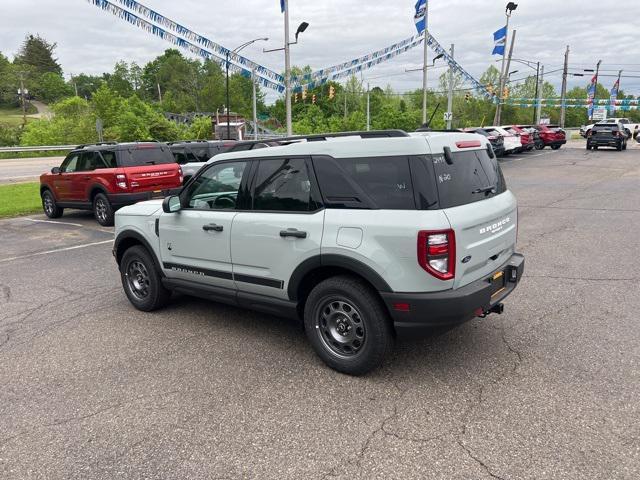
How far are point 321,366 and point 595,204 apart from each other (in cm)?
1038

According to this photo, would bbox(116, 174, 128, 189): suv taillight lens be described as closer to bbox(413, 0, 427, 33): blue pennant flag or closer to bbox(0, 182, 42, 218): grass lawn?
bbox(0, 182, 42, 218): grass lawn

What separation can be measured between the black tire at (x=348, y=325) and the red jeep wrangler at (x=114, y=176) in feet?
24.8

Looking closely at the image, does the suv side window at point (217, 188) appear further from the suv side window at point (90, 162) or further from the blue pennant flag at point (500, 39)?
the blue pennant flag at point (500, 39)

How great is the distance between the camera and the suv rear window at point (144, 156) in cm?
1090

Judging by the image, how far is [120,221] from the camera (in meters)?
5.52

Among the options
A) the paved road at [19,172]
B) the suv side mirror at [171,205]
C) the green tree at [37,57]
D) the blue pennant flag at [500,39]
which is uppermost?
the green tree at [37,57]

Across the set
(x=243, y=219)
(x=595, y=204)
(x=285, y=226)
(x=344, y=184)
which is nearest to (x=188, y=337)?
(x=243, y=219)

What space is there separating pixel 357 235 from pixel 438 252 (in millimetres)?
589

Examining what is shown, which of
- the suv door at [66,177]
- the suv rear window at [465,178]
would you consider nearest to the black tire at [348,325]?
the suv rear window at [465,178]

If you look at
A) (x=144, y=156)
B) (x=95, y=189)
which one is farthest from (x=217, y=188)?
(x=95, y=189)

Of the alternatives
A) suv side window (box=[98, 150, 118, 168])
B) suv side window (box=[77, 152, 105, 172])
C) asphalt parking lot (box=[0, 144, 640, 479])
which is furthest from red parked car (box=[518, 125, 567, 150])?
asphalt parking lot (box=[0, 144, 640, 479])

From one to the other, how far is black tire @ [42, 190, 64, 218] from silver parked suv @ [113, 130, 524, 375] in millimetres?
9297

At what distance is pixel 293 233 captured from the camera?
153 inches

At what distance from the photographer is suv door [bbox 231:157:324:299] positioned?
3.85 m
